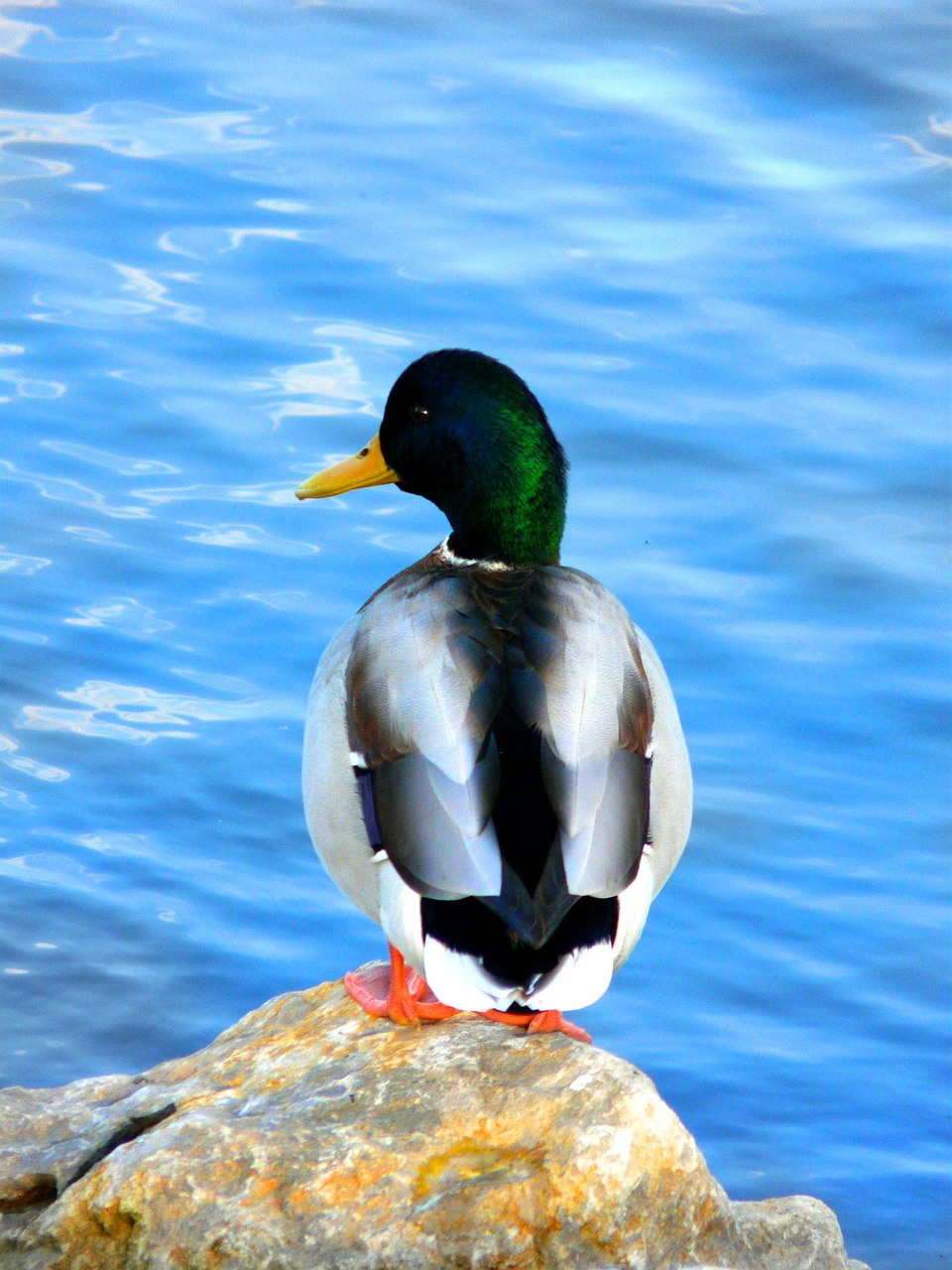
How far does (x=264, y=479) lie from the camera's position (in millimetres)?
8320

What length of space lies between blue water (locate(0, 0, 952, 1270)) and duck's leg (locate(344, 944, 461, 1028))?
1.83m

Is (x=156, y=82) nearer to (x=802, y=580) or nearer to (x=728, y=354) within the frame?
(x=728, y=354)

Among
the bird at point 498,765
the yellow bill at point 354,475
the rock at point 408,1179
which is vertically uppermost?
the yellow bill at point 354,475

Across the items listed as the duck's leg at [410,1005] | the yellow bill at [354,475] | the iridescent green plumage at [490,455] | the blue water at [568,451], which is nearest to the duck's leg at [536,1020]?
the duck's leg at [410,1005]

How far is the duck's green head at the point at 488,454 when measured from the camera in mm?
4715

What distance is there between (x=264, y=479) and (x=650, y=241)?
2.64m

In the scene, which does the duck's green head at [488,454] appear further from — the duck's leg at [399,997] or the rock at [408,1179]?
the rock at [408,1179]

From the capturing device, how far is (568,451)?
831 centimetres

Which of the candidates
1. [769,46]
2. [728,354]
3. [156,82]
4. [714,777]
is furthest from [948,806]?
[156,82]

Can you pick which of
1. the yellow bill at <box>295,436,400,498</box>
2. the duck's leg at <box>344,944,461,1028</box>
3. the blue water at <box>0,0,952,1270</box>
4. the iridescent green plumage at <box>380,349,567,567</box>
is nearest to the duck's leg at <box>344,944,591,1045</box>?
the duck's leg at <box>344,944,461,1028</box>

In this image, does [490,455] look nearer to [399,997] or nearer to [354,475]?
[354,475]

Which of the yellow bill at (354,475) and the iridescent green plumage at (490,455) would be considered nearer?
the iridescent green plumage at (490,455)

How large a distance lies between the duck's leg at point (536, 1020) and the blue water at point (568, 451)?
1.85 meters

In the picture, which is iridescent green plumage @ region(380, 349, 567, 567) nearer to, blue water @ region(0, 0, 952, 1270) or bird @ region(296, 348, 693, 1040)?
bird @ region(296, 348, 693, 1040)
